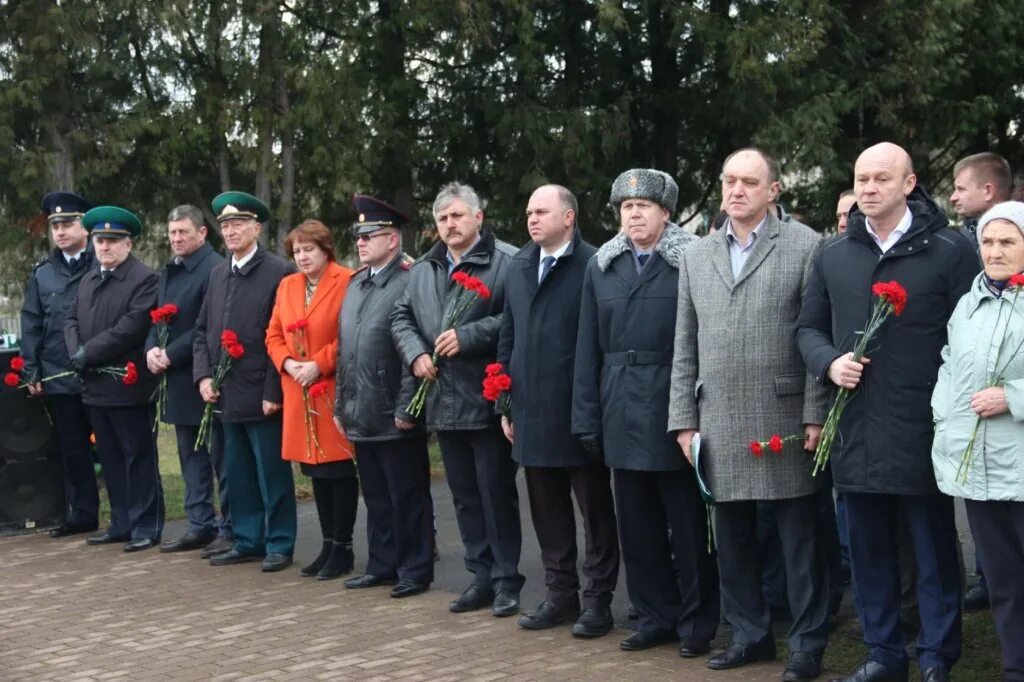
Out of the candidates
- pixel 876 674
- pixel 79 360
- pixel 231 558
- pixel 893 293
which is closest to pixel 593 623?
pixel 876 674

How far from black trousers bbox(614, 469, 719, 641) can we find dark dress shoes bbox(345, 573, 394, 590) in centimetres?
201

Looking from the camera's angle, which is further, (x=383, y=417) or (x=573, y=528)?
(x=383, y=417)

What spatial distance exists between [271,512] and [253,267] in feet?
4.92

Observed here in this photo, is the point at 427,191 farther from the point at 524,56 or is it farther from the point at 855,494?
the point at 855,494

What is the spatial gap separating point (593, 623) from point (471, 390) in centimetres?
144

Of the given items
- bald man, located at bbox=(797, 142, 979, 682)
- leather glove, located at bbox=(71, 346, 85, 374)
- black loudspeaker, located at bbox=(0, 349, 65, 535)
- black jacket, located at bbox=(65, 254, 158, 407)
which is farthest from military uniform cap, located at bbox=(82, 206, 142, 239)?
bald man, located at bbox=(797, 142, 979, 682)

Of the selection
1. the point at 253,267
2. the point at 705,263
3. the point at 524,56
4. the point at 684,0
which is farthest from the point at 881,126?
the point at 705,263

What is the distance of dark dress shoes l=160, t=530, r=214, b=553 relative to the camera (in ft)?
34.2

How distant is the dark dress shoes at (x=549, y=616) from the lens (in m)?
7.79

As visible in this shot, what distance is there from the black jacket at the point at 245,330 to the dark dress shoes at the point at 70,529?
2016 millimetres

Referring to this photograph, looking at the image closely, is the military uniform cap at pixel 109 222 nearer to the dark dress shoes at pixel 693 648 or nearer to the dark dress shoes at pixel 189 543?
the dark dress shoes at pixel 189 543

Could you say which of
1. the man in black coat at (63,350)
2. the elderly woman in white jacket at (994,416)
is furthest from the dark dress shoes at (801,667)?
the man in black coat at (63,350)

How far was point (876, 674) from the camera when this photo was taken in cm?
634

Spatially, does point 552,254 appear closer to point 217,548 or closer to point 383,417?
point 383,417
